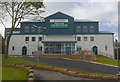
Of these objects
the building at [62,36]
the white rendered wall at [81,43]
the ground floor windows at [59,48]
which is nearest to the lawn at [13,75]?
the ground floor windows at [59,48]

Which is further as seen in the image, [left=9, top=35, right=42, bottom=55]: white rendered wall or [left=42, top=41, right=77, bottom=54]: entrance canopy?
[left=9, top=35, right=42, bottom=55]: white rendered wall

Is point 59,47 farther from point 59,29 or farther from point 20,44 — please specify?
point 20,44

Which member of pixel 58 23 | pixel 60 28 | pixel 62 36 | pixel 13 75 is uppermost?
pixel 58 23

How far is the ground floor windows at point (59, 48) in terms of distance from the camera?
1332 inches

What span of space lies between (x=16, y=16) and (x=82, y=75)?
13.0 meters

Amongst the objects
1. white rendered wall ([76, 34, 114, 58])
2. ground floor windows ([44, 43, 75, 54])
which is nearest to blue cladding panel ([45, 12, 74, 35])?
white rendered wall ([76, 34, 114, 58])

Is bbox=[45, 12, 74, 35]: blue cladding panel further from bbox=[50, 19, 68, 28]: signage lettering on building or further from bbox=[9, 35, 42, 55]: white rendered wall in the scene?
bbox=[9, 35, 42, 55]: white rendered wall

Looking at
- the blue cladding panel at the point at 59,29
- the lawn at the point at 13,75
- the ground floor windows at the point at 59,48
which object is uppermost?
the blue cladding panel at the point at 59,29

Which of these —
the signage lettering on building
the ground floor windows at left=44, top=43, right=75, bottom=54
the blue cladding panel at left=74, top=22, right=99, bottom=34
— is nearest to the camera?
the ground floor windows at left=44, top=43, right=75, bottom=54

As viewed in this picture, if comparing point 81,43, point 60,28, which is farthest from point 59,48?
point 81,43

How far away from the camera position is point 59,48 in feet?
114

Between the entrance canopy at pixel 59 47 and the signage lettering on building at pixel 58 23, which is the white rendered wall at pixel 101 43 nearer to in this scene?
the signage lettering on building at pixel 58 23

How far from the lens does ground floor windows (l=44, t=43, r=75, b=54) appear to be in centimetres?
3384

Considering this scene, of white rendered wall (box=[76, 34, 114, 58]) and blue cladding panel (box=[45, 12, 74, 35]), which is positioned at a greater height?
blue cladding panel (box=[45, 12, 74, 35])
